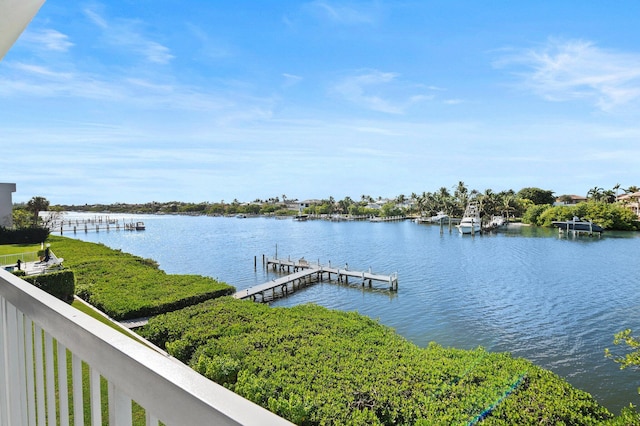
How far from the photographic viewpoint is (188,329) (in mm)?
8484

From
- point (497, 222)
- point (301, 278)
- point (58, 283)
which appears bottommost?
point (301, 278)

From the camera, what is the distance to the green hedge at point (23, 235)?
20641 millimetres

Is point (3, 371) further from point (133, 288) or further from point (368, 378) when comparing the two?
point (133, 288)

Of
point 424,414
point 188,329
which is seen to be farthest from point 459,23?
point 188,329

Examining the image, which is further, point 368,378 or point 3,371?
point 368,378

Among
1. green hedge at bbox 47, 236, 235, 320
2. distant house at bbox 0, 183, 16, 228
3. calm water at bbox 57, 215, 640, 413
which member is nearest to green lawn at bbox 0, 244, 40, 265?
green hedge at bbox 47, 236, 235, 320

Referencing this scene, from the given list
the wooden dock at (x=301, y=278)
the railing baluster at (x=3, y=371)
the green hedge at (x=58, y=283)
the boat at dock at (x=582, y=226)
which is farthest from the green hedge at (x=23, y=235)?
the boat at dock at (x=582, y=226)

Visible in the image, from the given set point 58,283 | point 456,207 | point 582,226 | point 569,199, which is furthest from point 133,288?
point 569,199

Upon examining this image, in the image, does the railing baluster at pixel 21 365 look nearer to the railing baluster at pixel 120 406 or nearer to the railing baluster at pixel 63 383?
the railing baluster at pixel 63 383

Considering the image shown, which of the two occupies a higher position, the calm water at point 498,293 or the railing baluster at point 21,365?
the railing baluster at point 21,365

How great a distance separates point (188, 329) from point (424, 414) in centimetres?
555

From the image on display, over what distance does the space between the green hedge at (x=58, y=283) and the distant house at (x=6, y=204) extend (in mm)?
14696

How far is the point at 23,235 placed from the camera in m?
21.7

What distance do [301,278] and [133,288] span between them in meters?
10.0
